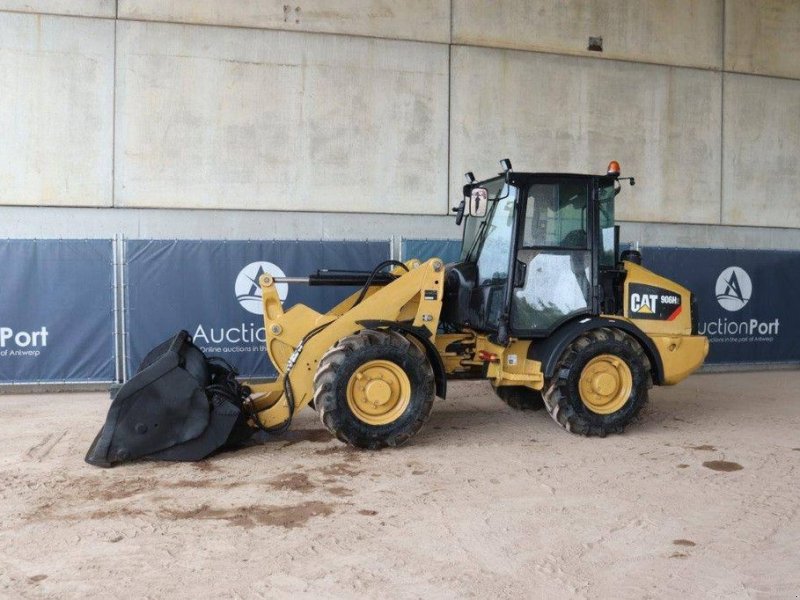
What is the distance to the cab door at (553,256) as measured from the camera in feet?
19.4

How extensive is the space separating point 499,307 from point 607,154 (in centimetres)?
539

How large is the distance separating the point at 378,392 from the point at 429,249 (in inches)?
166

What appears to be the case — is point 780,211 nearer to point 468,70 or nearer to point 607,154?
point 607,154

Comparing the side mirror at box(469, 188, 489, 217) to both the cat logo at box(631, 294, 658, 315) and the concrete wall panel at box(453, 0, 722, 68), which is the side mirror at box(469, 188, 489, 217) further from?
the concrete wall panel at box(453, 0, 722, 68)

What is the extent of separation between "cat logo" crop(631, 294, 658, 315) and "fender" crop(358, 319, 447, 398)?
188 centimetres

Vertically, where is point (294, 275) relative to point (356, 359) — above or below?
above

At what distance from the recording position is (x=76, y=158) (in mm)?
8742

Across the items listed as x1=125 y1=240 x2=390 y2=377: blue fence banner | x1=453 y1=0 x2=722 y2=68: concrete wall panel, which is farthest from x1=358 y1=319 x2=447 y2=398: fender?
x1=453 y1=0 x2=722 y2=68: concrete wall panel

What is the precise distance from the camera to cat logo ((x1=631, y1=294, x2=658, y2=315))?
6.27m

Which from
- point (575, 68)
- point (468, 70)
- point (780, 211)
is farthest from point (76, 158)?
point (780, 211)

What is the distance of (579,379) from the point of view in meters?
5.93

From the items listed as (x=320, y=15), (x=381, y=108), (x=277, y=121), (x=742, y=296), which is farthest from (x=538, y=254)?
(x=742, y=296)

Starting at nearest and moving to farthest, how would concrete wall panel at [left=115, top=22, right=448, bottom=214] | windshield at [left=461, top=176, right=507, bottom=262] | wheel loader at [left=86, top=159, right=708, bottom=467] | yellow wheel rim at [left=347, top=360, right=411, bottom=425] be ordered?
wheel loader at [left=86, top=159, right=708, bottom=467] → yellow wheel rim at [left=347, top=360, right=411, bottom=425] → windshield at [left=461, top=176, right=507, bottom=262] → concrete wall panel at [left=115, top=22, right=448, bottom=214]

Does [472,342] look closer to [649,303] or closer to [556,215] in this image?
[556,215]
